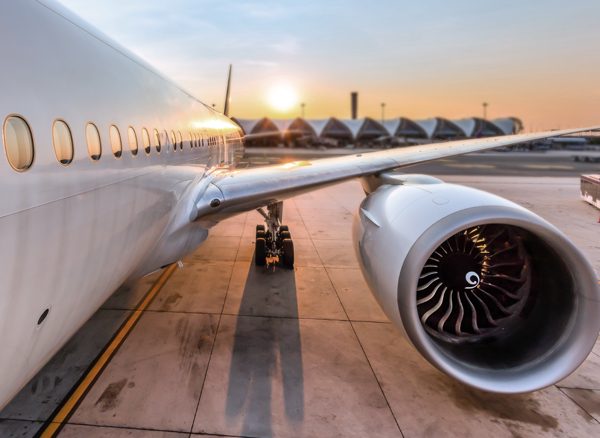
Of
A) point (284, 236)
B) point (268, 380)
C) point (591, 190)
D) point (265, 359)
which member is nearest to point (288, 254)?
point (284, 236)

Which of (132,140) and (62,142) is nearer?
(62,142)

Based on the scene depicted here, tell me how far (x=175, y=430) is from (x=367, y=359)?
2.48 m

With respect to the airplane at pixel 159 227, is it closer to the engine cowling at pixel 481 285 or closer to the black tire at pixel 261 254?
the engine cowling at pixel 481 285

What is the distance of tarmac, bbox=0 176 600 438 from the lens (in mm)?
3926

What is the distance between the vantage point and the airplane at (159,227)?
7.34 feet

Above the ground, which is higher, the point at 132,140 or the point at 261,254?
the point at 132,140

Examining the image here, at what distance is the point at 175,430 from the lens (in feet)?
12.5

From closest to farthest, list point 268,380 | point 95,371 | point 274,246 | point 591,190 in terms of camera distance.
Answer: point 268,380
point 95,371
point 274,246
point 591,190

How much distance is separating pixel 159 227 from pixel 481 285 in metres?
3.77


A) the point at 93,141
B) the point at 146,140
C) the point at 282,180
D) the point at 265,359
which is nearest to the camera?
the point at 93,141

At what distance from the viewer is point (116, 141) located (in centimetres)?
341

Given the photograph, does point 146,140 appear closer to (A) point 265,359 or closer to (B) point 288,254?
(A) point 265,359

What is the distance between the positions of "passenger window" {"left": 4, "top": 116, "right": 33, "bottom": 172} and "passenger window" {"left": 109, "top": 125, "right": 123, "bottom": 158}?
109cm

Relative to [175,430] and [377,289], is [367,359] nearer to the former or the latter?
[377,289]
